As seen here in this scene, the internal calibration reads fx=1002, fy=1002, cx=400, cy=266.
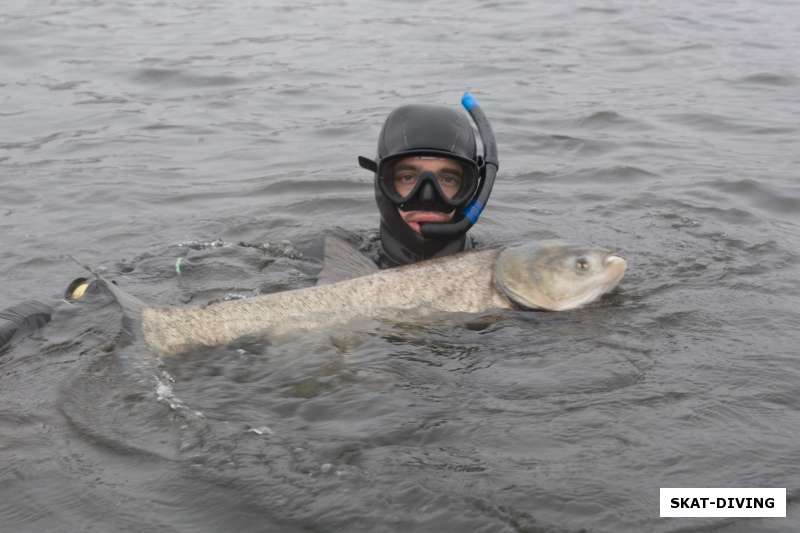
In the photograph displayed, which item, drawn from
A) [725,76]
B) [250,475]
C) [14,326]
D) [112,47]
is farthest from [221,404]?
[112,47]

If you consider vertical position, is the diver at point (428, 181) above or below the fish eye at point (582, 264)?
above

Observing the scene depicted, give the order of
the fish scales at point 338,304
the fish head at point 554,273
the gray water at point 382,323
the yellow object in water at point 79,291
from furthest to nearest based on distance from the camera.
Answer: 1. the yellow object in water at point 79,291
2. the fish head at point 554,273
3. the fish scales at point 338,304
4. the gray water at point 382,323

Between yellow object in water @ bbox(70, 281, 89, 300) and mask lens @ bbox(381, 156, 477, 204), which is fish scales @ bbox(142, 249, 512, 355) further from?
Result: yellow object in water @ bbox(70, 281, 89, 300)

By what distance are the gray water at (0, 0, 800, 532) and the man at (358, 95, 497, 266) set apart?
80cm

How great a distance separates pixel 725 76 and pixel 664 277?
7.58 m

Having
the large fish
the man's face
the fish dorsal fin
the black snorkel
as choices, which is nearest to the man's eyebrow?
the man's face

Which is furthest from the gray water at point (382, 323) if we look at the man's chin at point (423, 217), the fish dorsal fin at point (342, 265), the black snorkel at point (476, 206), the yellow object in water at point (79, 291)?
the man's chin at point (423, 217)

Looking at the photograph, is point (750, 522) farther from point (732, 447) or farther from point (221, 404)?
point (221, 404)

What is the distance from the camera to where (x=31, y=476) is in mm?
3645

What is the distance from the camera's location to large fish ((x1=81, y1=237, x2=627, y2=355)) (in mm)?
4539

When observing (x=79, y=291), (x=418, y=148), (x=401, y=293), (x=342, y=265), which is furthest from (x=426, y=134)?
(x=79, y=291)

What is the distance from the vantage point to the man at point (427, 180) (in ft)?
17.8

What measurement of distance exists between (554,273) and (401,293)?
76 cm

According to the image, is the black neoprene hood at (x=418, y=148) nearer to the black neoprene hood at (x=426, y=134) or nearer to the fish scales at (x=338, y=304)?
the black neoprene hood at (x=426, y=134)
